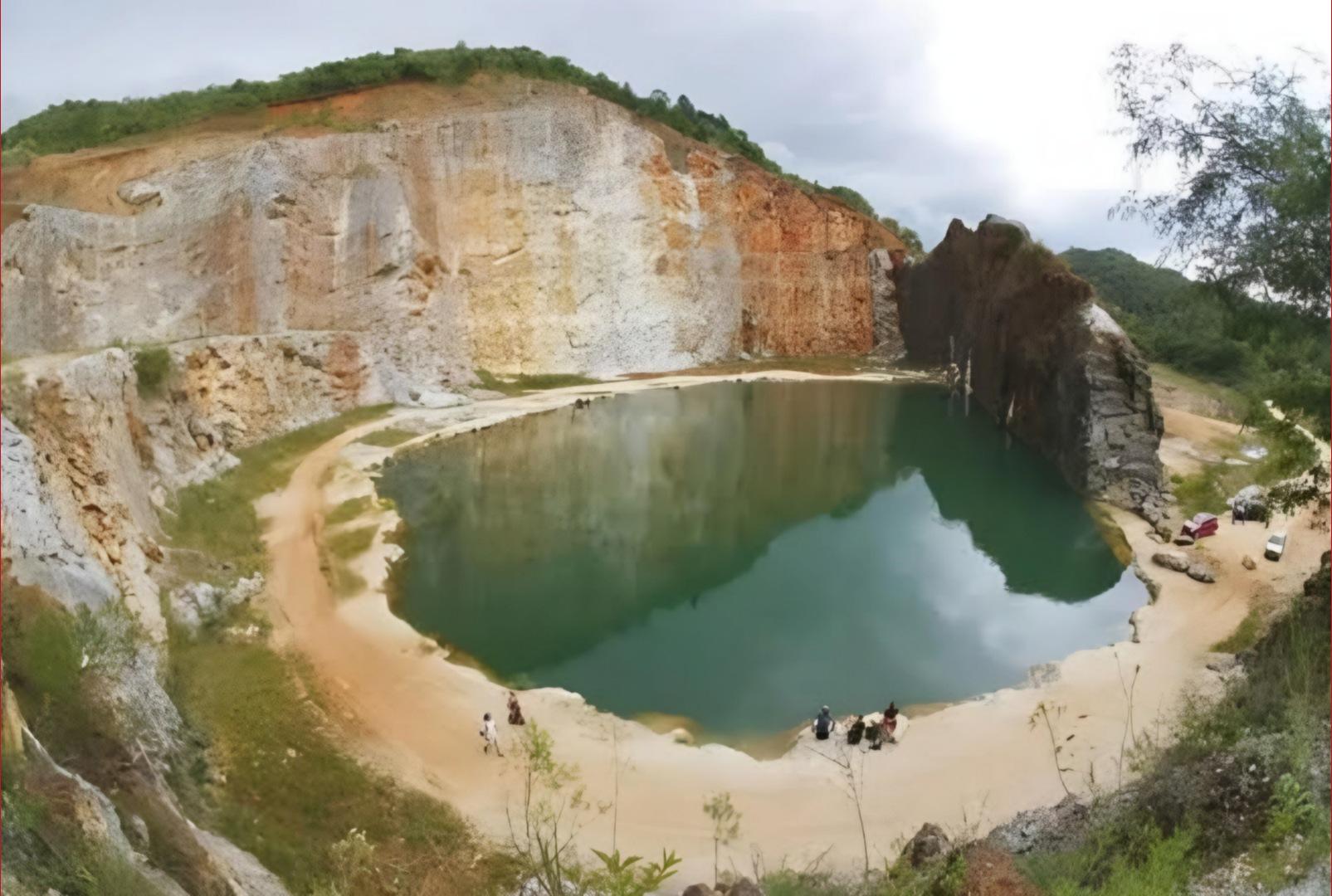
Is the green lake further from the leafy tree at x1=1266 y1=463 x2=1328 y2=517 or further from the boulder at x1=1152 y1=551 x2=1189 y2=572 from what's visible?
the leafy tree at x1=1266 y1=463 x2=1328 y2=517

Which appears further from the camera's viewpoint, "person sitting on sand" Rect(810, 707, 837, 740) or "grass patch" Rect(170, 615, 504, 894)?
"person sitting on sand" Rect(810, 707, 837, 740)

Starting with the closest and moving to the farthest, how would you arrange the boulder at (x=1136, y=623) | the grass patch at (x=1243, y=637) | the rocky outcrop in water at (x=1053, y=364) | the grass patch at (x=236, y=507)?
the grass patch at (x=1243, y=637)
the boulder at (x=1136, y=623)
the grass patch at (x=236, y=507)
the rocky outcrop in water at (x=1053, y=364)

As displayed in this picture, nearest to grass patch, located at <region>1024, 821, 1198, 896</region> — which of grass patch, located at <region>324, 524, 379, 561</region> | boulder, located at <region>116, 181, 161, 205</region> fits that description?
grass patch, located at <region>324, 524, 379, 561</region>

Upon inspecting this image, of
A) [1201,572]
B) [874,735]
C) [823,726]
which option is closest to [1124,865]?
[874,735]

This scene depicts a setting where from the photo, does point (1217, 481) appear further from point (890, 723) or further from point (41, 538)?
point (41, 538)

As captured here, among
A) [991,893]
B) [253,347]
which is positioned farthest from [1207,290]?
[253,347]

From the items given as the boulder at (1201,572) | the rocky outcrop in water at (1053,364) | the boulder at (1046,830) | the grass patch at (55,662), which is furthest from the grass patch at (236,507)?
the rocky outcrop in water at (1053,364)

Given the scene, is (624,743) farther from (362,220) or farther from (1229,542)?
(362,220)

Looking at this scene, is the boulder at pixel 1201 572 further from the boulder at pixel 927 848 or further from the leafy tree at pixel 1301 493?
the boulder at pixel 927 848
